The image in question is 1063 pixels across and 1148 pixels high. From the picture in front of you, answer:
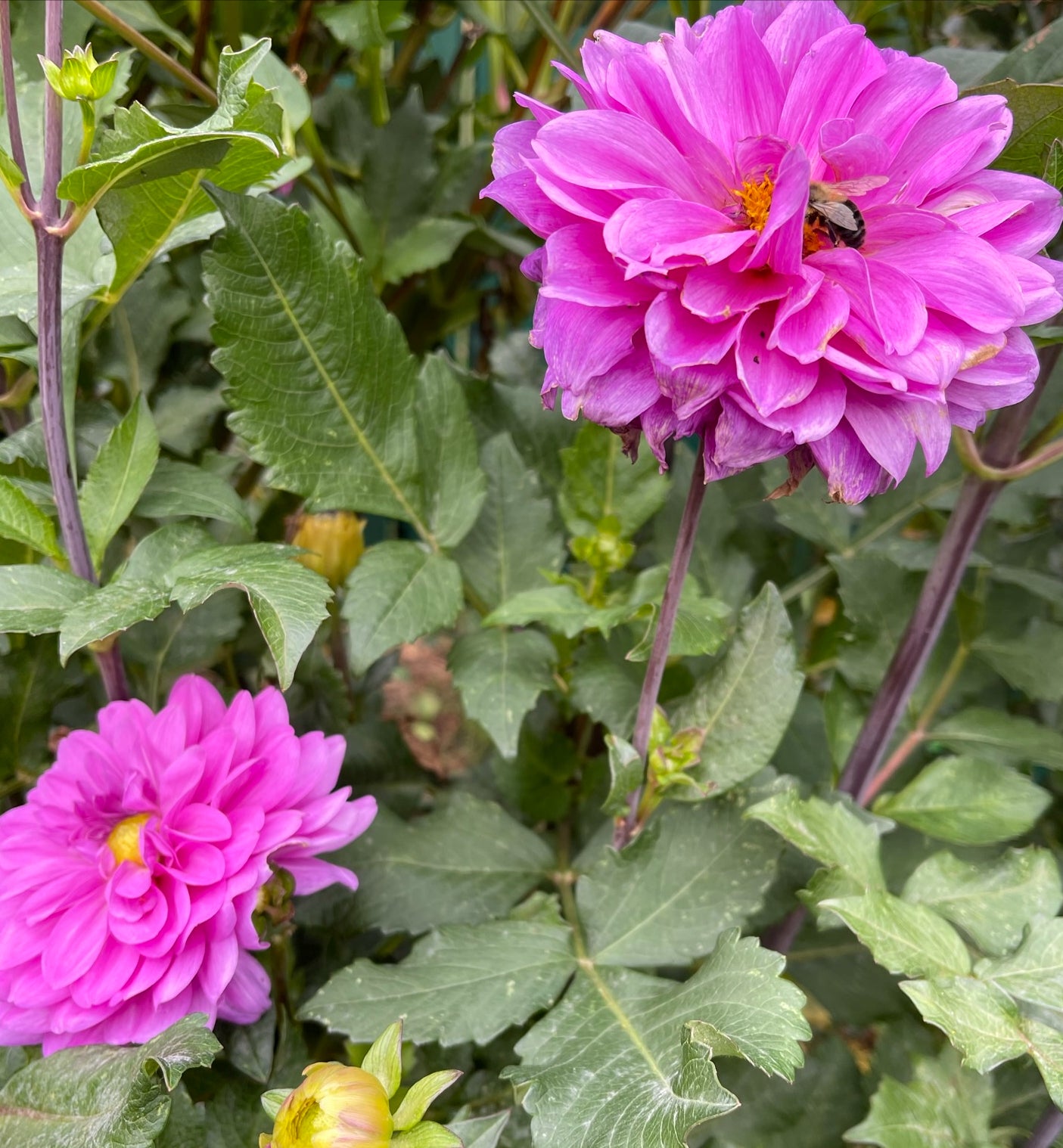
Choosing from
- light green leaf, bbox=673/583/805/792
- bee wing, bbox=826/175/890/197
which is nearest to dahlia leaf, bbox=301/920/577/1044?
light green leaf, bbox=673/583/805/792

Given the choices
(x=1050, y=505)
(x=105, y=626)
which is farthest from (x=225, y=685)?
(x=1050, y=505)

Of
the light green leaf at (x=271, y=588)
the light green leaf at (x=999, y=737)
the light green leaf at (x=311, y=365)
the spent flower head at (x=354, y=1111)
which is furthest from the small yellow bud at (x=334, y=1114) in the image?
the light green leaf at (x=999, y=737)

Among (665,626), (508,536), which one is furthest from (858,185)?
(508,536)

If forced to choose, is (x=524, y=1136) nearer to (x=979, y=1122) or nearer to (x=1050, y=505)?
(x=979, y=1122)

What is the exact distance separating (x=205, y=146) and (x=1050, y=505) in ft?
1.84

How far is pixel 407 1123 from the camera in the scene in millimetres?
301

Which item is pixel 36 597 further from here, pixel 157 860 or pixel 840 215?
pixel 840 215

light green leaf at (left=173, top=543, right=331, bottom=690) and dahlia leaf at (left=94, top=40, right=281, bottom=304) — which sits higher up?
dahlia leaf at (left=94, top=40, right=281, bottom=304)

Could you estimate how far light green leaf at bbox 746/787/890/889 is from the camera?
36cm

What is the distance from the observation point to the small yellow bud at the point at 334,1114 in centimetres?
27

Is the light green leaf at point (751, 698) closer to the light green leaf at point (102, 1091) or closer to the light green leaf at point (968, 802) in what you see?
the light green leaf at point (968, 802)

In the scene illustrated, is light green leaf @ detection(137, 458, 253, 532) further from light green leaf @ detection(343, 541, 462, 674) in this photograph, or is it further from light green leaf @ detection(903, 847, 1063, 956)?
light green leaf @ detection(903, 847, 1063, 956)

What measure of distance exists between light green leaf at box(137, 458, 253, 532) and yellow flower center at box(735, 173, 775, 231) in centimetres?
22

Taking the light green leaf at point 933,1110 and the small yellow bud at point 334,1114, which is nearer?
the small yellow bud at point 334,1114
